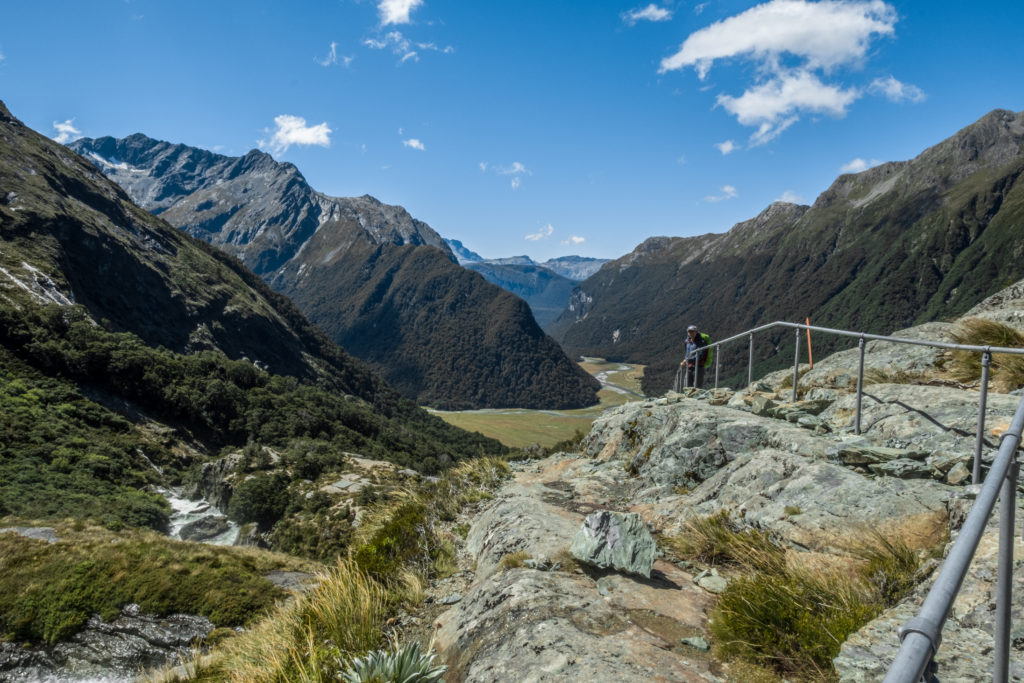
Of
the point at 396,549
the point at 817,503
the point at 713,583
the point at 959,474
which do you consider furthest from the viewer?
the point at 396,549

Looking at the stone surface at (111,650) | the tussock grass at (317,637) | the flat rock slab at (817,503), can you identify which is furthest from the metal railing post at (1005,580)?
the stone surface at (111,650)

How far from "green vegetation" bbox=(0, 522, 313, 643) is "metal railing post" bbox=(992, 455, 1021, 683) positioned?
63.1 feet

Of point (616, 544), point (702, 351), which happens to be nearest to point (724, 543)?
point (616, 544)

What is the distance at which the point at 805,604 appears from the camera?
435 cm

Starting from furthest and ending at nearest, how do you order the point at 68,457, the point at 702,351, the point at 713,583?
the point at 68,457 < the point at 702,351 < the point at 713,583

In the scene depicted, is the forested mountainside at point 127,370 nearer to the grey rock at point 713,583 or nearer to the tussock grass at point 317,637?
the tussock grass at point 317,637

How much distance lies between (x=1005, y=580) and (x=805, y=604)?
7.68 feet

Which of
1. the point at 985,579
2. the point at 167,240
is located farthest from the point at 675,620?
the point at 167,240

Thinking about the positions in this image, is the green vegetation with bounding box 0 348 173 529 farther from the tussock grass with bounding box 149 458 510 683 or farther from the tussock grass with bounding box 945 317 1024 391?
the tussock grass with bounding box 945 317 1024 391

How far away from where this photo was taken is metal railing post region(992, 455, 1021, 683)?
2182mm

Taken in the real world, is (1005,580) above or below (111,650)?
above

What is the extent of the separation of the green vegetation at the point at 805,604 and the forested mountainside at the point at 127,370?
96.3 feet

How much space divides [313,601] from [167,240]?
6556 inches

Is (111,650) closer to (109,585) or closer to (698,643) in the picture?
(109,585)
